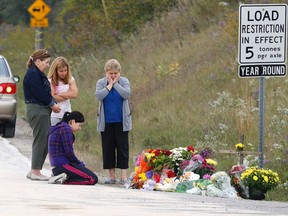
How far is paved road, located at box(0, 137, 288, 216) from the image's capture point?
12.5 m

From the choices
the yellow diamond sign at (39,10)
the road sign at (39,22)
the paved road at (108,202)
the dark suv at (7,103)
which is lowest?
the paved road at (108,202)

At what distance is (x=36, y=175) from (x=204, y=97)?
8393 millimetres

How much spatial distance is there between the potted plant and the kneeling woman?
6.65ft

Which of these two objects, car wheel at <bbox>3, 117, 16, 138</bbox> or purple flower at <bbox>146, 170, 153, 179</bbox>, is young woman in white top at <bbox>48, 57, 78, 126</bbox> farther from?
car wheel at <bbox>3, 117, 16, 138</bbox>

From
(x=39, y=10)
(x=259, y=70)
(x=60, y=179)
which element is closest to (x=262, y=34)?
(x=259, y=70)

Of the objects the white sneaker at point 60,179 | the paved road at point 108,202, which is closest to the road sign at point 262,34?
the paved road at point 108,202

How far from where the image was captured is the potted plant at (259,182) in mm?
15453

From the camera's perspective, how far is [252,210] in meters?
13.4

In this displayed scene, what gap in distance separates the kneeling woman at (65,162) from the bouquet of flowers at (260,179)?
2.00 m

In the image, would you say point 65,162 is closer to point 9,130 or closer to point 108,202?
point 108,202

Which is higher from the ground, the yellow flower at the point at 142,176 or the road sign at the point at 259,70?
the road sign at the point at 259,70

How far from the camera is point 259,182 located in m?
15.4

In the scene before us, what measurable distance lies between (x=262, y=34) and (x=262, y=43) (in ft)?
0.39

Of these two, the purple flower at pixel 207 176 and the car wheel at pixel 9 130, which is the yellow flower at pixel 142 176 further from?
the car wheel at pixel 9 130
